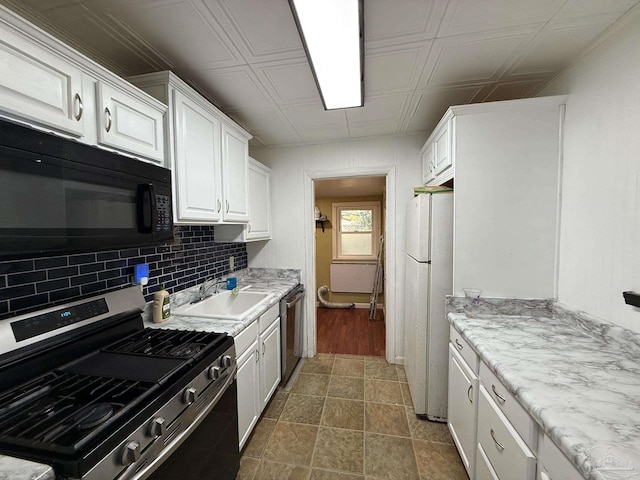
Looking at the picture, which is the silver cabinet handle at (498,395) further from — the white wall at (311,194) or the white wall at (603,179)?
the white wall at (311,194)

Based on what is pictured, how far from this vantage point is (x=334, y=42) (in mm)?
1161

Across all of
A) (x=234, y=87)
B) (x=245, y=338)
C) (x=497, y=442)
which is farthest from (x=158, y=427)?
(x=234, y=87)

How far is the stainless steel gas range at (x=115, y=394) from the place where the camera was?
67cm

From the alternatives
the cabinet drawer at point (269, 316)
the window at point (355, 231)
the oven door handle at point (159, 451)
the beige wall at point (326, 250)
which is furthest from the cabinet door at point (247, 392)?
the window at point (355, 231)

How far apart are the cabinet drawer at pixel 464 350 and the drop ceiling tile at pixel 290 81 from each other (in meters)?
1.80

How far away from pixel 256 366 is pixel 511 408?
4.61 ft

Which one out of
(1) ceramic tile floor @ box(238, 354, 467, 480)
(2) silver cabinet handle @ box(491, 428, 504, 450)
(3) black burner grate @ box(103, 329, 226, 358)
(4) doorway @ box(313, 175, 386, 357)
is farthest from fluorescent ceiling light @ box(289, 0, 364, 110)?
(4) doorway @ box(313, 175, 386, 357)

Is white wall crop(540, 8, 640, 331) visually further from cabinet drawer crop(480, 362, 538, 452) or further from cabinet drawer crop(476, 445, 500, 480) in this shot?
cabinet drawer crop(476, 445, 500, 480)

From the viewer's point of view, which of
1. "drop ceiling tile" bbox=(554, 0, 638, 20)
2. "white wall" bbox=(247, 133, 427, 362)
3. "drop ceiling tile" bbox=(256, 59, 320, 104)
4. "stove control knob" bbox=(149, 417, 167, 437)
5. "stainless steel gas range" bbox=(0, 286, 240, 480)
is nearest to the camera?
"stainless steel gas range" bbox=(0, 286, 240, 480)

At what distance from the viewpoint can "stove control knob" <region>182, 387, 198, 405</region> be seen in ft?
3.16

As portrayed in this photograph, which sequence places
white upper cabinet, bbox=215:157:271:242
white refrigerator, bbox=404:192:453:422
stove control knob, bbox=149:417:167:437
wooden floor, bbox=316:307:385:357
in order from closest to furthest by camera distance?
stove control knob, bbox=149:417:167:437 < white refrigerator, bbox=404:192:453:422 < white upper cabinet, bbox=215:157:271:242 < wooden floor, bbox=316:307:385:357

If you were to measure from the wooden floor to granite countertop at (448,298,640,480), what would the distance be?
173 centimetres

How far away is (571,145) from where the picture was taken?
4.64ft

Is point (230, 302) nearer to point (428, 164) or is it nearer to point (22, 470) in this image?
point (22, 470)
